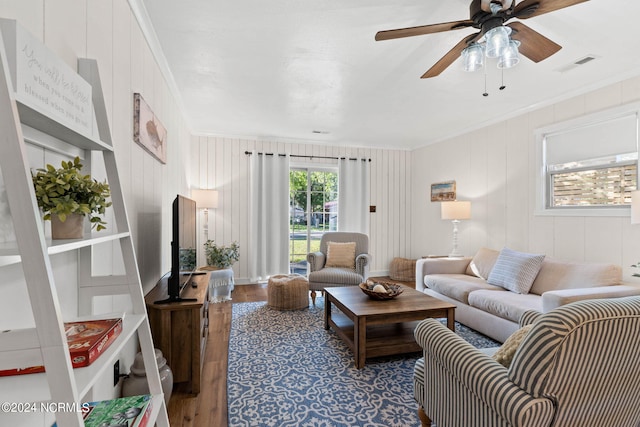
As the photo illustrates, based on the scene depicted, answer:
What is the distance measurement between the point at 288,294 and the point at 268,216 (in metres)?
1.76

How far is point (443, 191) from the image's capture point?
16.7 feet

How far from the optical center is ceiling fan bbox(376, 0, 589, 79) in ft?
4.94

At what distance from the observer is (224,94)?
334cm

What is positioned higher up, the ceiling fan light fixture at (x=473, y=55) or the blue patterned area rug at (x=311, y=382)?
the ceiling fan light fixture at (x=473, y=55)

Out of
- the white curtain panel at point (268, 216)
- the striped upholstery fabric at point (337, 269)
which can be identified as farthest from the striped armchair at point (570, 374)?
the white curtain panel at point (268, 216)

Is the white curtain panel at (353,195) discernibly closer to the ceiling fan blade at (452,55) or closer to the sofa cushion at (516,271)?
the sofa cushion at (516,271)

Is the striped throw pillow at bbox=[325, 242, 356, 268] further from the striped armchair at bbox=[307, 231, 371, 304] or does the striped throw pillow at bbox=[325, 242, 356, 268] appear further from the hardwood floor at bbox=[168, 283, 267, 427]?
the hardwood floor at bbox=[168, 283, 267, 427]

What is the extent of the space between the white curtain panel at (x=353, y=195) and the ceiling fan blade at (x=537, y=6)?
13.2ft

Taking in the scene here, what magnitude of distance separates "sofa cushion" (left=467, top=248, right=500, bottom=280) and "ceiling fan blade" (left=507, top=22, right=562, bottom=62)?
93.7 inches

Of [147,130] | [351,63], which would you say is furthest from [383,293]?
[147,130]

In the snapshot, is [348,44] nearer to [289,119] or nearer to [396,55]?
[396,55]

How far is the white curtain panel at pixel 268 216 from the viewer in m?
5.08

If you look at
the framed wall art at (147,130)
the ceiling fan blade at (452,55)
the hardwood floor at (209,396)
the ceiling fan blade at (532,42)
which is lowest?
the hardwood floor at (209,396)

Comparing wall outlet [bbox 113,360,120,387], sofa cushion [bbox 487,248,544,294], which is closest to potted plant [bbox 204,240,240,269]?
wall outlet [bbox 113,360,120,387]
